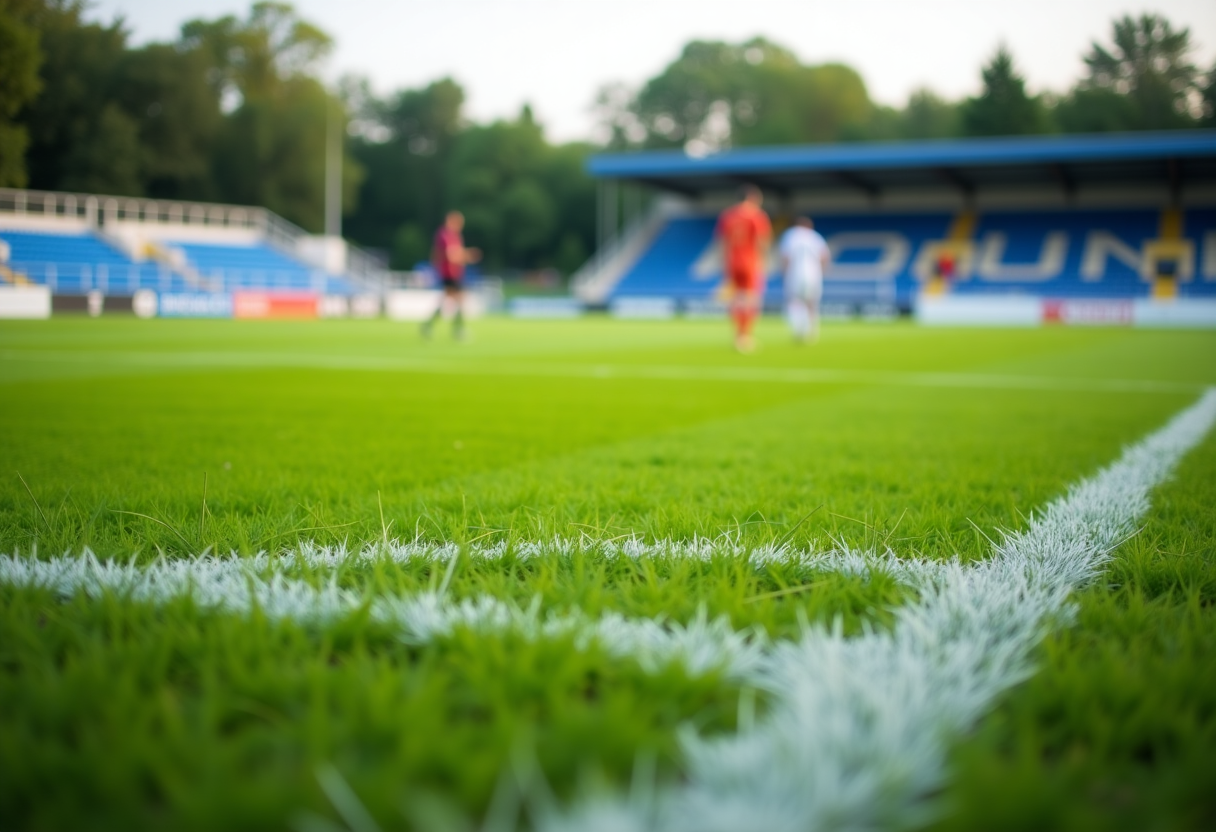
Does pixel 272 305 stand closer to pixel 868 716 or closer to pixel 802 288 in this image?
pixel 802 288

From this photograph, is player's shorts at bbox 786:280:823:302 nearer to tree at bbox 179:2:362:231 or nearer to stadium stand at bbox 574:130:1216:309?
tree at bbox 179:2:362:231

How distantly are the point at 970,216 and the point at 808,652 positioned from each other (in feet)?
124

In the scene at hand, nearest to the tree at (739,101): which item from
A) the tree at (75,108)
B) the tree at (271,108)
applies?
the tree at (271,108)

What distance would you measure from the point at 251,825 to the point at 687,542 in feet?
4.49

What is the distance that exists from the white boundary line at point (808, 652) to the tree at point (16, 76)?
777 cm

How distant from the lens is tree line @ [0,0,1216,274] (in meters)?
11.2

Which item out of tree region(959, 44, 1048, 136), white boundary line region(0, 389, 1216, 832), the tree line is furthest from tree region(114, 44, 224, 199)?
tree region(959, 44, 1048, 136)

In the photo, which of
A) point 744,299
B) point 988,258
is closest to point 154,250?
point 744,299

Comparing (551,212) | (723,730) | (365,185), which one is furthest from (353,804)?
(365,185)

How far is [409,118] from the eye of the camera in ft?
223

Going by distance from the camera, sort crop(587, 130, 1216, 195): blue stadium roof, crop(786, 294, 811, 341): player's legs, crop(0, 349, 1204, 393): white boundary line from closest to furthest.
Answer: crop(0, 349, 1204, 393): white boundary line, crop(786, 294, 811, 341): player's legs, crop(587, 130, 1216, 195): blue stadium roof

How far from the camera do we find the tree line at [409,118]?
36.7 feet

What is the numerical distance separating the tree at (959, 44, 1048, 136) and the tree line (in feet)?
0.25

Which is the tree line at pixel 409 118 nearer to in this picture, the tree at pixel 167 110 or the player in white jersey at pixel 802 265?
the tree at pixel 167 110
